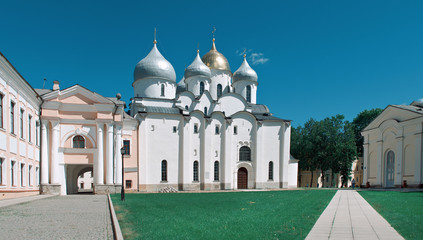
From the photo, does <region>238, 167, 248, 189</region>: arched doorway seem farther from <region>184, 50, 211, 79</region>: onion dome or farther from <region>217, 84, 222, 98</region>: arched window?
<region>184, 50, 211, 79</region>: onion dome

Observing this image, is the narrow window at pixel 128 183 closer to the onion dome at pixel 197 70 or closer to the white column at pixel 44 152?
the white column at pixel 44 152

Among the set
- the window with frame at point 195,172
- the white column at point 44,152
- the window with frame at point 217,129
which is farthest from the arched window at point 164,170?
the white column at point 44,152

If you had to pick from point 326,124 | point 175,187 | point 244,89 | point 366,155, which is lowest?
point 175,187

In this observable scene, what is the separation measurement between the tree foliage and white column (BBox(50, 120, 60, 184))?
33.7 metres

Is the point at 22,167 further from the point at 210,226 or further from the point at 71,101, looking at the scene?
the point at 210,226

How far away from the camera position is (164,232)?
770 centimetres

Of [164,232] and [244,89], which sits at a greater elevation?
[244,89]

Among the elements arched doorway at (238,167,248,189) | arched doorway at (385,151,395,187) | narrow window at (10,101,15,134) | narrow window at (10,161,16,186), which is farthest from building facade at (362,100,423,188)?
narrow window at (10,101,15,134)

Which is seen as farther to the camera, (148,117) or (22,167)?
(148,117)

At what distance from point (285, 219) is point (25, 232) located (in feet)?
23.5

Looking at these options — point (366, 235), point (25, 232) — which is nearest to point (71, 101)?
point (25, 232)

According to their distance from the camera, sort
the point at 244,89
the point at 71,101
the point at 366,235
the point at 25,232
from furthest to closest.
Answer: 1. the point at 244,89
2. the point at 71,101
3. the point at 25,232
4. the point at 366,235

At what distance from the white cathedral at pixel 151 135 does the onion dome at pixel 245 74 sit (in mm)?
159

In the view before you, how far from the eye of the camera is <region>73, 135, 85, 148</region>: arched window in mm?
26641
